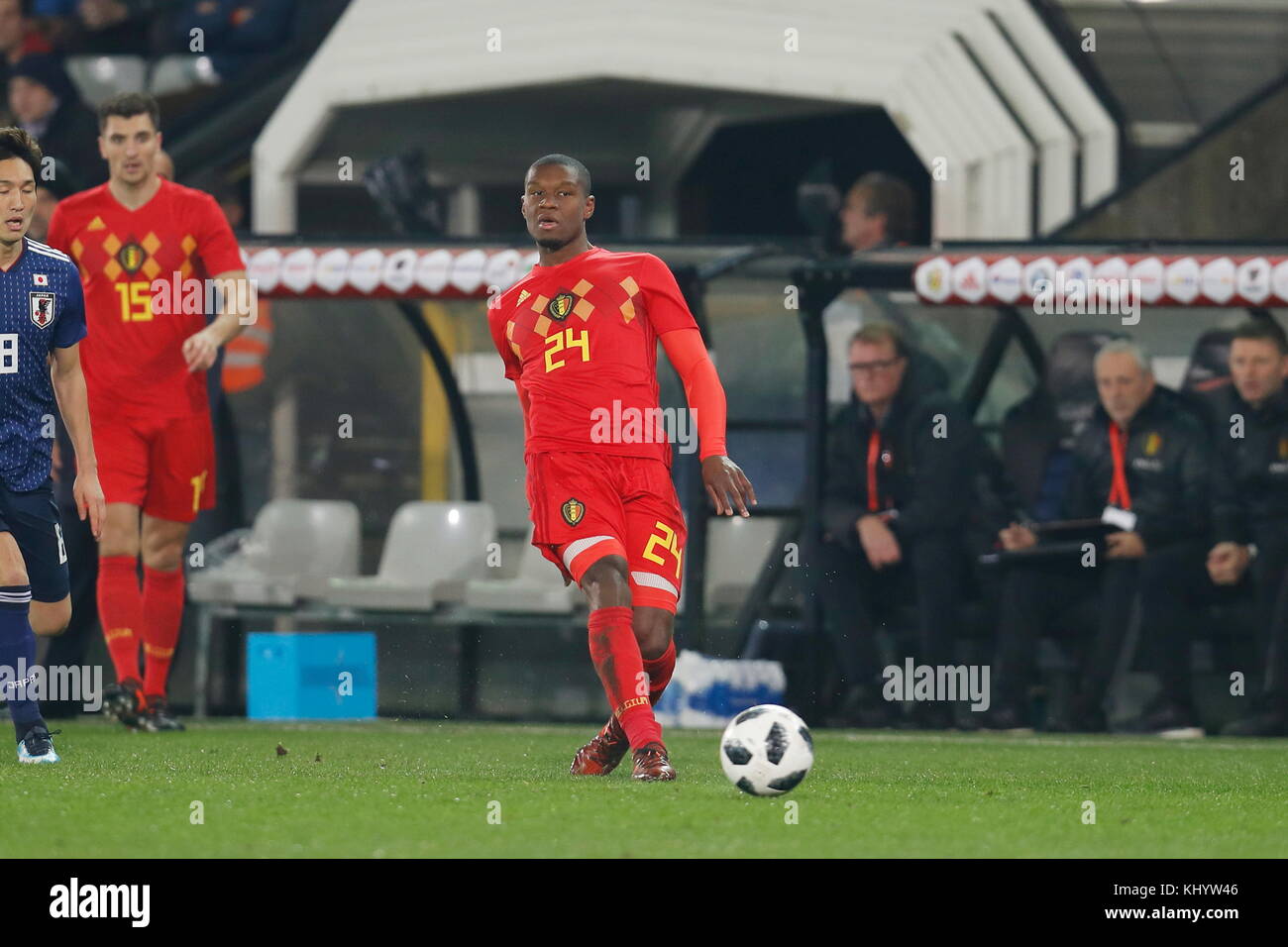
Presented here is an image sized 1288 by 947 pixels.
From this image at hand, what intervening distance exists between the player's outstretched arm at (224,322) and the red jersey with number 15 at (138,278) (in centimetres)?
7

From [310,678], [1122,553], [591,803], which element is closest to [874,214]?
[1122,553]

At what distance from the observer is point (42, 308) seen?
23.4 ft

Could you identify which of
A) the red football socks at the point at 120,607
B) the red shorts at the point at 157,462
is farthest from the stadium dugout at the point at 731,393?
the red football socks at the point at 120,607

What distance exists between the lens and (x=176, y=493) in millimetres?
8680

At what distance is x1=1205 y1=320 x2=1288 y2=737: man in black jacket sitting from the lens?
31.2 feet

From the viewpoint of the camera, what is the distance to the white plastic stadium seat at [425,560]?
10523 millimetres

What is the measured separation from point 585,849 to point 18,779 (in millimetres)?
2201

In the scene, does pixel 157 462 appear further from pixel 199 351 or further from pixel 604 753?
pixel 604 753

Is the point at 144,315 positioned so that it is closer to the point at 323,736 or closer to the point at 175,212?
the point at 175,212

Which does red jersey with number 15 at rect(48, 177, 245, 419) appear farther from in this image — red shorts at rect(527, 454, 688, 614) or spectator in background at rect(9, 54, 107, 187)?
spectator in background at rect(9, 54, 107, 187)

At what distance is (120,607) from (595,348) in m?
2.83

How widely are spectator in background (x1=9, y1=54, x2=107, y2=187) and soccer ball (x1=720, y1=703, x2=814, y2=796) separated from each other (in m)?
7.36

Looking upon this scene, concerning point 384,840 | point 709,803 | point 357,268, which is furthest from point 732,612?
point 384,840

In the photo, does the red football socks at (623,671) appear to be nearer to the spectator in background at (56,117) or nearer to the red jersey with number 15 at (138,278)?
the red jersey with number 15 at (138,278)
